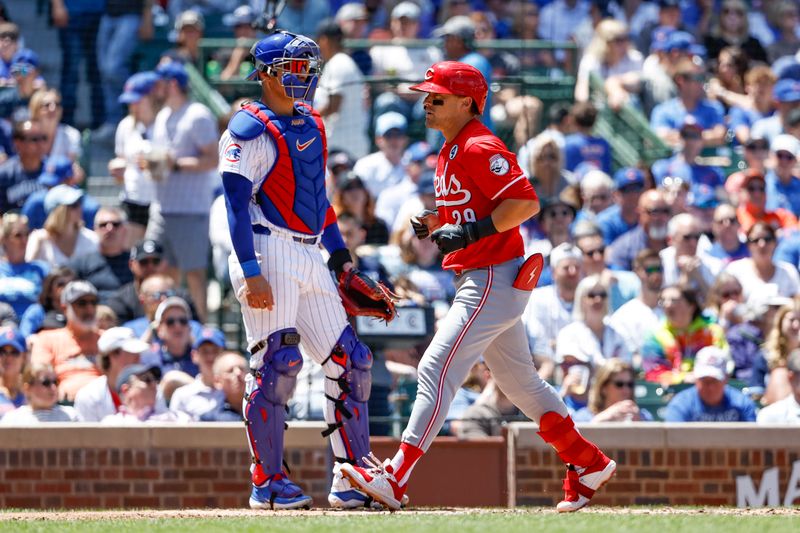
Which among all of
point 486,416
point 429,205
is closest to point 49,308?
point 429,205

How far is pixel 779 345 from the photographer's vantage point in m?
10.3

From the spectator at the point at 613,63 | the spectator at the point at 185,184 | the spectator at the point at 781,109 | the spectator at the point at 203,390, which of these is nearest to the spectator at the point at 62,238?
the spectator at the point at 185,184

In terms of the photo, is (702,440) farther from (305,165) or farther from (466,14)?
(466,14)

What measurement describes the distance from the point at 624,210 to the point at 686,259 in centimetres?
88

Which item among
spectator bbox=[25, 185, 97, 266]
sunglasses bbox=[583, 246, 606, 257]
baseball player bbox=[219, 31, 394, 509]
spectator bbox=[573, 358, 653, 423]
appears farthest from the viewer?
spectator bbox=[25, 185, 97, 266]

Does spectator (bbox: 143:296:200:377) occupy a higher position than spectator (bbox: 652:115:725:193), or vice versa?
spectator (bbox: 652:115:725:193)

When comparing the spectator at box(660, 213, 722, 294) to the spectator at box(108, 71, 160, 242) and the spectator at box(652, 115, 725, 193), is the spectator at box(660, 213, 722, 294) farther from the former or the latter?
the spectator at box(108, 71, 160, 242)

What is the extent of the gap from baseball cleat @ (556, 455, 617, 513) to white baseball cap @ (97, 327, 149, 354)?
359 cm

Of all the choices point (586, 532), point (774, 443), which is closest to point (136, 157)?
point (774, 443)

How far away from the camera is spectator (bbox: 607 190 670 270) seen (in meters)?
12.1

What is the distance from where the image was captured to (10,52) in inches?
571

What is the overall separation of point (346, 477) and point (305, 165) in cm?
137

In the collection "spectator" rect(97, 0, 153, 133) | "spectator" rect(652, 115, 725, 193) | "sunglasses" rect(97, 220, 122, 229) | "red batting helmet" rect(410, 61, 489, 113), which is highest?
"spectator" rect(97, 0, 153, 133)

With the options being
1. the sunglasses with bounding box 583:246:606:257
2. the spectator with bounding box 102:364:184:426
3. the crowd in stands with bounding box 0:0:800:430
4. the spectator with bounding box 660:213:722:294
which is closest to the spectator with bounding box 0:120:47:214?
the crowd in stands with bounding box 0:0:800:430
